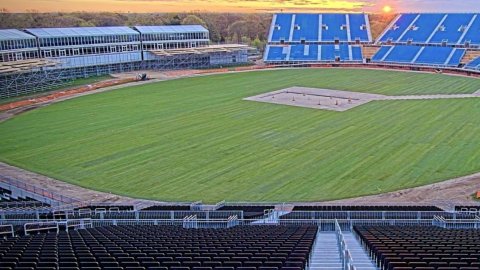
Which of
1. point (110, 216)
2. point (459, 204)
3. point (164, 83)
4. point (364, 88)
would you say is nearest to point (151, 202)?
point (110, 216)

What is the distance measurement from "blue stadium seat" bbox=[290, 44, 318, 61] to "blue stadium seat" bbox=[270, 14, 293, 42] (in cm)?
453

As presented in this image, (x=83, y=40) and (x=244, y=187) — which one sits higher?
(x=83, y=40)

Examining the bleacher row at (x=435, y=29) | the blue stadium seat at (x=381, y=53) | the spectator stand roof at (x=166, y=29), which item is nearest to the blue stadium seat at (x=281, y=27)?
the spectator stand roof at (x=166, y=29)

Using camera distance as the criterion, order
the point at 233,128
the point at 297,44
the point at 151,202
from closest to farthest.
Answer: the point at 151,202 → the point at 233,128 → the point at 297,44

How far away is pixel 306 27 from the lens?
98875 millimetres

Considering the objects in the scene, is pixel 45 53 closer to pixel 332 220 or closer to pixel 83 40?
pixel 83 40

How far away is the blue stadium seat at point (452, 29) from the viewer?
84719mm

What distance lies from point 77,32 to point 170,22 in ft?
193

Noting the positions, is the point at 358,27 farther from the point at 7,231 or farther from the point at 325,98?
the point at 7,231

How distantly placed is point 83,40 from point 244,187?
5569 centimetres

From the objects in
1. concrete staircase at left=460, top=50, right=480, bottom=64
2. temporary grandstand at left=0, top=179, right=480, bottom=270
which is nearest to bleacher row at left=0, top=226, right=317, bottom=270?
temporary grandstand at left=0, top=179, right=480, bottom=270

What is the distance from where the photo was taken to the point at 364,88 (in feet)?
198

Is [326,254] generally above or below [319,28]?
below

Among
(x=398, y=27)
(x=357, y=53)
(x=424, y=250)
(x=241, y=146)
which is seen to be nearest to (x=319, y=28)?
(x=357, y=53)
